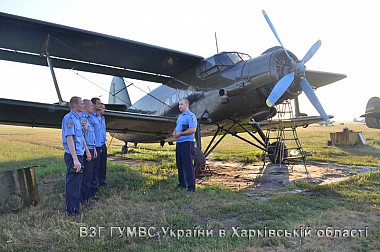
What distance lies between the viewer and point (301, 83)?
290 inches

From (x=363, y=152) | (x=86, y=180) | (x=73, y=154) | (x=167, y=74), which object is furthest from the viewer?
(x=363, y=152)

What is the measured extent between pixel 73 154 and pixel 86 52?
5556 millimetres

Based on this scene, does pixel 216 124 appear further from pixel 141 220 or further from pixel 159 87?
pixel 141 220

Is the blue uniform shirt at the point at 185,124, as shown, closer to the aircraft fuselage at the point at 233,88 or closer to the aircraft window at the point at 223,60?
the aircraft fuselage at the point at 233,88

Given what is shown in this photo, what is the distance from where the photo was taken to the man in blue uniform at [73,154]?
14.0 ft

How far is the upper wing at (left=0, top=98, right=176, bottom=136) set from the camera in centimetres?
643

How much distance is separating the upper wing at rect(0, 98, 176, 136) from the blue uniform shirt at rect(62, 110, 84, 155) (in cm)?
248

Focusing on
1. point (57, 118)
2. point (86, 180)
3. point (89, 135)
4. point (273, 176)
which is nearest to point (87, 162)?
point (86, 180)

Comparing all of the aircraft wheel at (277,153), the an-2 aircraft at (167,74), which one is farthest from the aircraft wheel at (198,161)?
the aircraft wheel at (277,153)

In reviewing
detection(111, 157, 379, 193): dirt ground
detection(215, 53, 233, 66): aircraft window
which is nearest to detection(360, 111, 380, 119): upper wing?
detection(111, 157, 379, 193): dirt ground

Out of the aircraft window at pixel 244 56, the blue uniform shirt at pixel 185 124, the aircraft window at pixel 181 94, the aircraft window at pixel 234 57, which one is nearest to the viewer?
the blue uniform shirt at pixel 185 124

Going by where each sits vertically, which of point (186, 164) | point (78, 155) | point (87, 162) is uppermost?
point (78, 155)

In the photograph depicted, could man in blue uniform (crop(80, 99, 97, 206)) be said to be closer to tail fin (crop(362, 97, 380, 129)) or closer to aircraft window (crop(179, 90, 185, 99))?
aircraft window (crop(179, 90, 185, 99))

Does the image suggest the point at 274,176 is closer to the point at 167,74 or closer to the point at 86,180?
the point at 86,180
